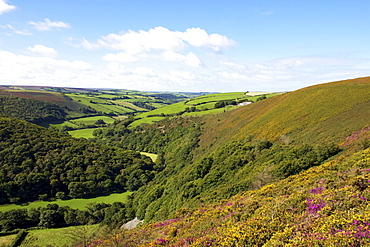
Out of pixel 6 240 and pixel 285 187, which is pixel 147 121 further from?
pixel 285 187

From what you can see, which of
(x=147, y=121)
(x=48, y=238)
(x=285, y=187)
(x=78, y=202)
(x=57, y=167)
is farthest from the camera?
(x=147, y=121)

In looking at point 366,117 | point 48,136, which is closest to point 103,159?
point 48,136

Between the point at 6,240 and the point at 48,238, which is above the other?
the point at 6,240

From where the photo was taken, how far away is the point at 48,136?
4264 inches

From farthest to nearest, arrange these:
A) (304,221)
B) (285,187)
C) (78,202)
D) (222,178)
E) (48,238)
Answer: (78,202) → (48,238) → (222,178) → (285,187) → (304,221)

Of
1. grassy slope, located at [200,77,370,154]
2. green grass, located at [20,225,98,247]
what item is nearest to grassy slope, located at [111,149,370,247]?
grassy slope, located at [200,77,370,154]

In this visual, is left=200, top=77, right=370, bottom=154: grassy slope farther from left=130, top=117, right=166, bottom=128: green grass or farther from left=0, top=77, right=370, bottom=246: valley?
left=130, top=117, right=166, bottom=128: green grass

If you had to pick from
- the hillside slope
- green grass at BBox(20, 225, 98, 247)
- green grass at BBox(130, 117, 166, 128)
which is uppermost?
the hillside slope

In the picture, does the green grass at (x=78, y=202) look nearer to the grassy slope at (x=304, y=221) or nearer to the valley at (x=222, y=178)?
the valley at (x=222, y=178)

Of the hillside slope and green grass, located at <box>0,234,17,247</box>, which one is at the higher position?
the hillside slope

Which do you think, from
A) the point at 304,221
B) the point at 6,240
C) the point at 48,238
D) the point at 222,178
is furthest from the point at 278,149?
the point at 6,240

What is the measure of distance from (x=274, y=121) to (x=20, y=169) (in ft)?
322

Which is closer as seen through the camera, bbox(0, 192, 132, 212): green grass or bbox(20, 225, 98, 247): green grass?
bbox(20, 225, 98, 247): green grass

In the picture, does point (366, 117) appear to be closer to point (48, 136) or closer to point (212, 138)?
point (212, 138)
